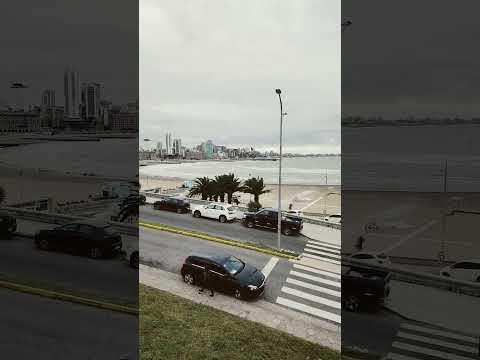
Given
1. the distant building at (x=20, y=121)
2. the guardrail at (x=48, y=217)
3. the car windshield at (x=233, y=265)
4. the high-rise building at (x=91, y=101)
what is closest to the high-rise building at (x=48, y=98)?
the distant building at (x=20, y=121)

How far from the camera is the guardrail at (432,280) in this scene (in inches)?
118

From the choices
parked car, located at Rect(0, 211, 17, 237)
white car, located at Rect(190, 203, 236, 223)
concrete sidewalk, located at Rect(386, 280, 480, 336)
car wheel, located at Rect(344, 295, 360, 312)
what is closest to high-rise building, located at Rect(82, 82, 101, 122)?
parked car, located at Rect(0, 211, 17, 237)

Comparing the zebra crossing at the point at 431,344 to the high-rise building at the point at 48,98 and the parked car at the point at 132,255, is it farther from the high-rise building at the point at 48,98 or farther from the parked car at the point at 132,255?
the high-rise building at the point at 48,98

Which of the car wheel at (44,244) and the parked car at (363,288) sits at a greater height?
the car wheel at (44,244)

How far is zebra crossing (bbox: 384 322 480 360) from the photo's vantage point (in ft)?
9.70

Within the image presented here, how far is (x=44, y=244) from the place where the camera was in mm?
3154

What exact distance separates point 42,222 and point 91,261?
22.6 inches

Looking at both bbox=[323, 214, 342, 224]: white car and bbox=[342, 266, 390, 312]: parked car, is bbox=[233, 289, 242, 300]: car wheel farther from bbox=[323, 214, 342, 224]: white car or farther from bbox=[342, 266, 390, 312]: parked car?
bbox=[323, 214, 342, 224]: white car

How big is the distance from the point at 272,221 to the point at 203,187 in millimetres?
1049

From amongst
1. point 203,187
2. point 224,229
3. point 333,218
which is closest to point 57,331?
point 224,229

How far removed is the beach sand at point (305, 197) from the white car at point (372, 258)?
2.30 ft

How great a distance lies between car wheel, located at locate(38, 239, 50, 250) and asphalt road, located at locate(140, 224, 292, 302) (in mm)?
1691

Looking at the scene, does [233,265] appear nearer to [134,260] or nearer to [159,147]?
[134,260]

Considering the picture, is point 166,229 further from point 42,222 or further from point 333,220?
point 333,220
